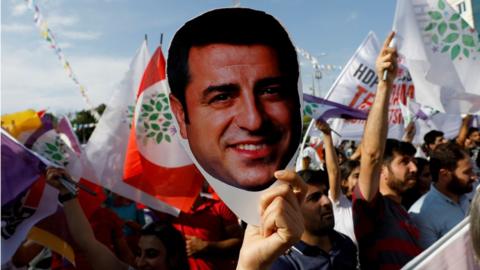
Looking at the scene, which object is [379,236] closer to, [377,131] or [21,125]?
[377,131]

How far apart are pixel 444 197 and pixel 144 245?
6.28 feet

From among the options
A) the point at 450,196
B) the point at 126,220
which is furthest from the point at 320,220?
the point at 126,220

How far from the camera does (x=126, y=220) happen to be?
372cm

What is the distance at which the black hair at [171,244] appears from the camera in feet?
7.67

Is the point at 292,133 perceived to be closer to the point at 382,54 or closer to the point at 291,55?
the point at 291,55

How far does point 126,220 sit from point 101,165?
0.53m

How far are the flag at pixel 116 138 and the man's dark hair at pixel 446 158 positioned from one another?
202 centimetres

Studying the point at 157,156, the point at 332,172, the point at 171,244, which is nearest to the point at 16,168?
the point at 157,156

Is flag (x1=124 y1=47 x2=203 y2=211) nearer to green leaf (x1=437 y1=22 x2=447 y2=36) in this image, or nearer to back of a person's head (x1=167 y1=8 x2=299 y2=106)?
back of a person's head (x1=167 y1=8 x2=299 y2=106)

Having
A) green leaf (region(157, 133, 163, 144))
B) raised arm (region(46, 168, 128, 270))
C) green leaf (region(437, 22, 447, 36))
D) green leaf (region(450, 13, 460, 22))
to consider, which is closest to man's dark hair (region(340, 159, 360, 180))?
green leaf (region(437, 22, 447, 36))

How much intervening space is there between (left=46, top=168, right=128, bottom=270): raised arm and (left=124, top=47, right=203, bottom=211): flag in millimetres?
654

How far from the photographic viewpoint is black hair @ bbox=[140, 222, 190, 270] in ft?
7.67

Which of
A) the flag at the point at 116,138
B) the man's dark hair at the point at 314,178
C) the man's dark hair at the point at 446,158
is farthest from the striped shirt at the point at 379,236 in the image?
the flag at the point at 116,138

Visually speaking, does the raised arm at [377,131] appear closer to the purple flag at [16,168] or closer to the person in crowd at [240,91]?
the person in crowd at [240,91]
